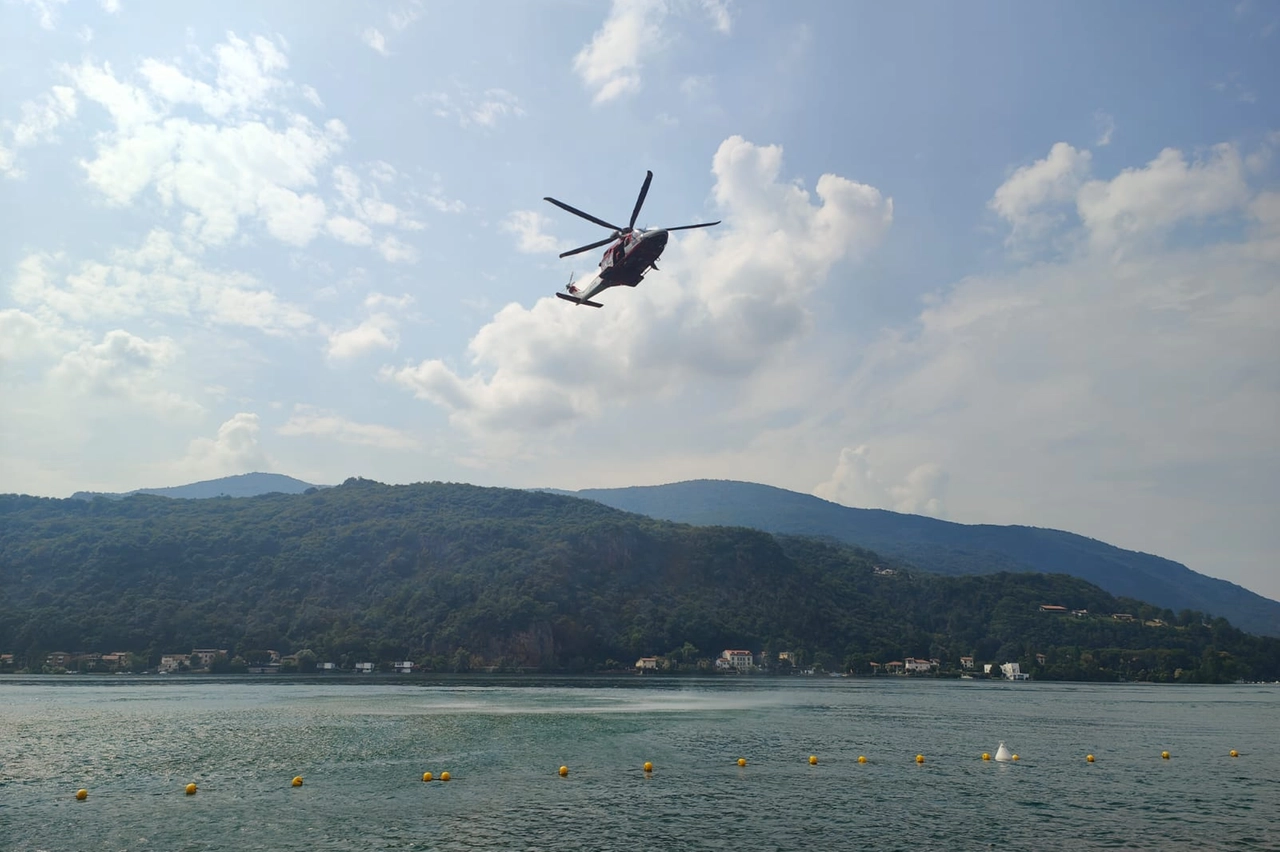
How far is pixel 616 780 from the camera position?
146 feet

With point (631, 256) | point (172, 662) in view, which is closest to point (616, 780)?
point (631, 256)

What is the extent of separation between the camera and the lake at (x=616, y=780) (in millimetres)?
33031

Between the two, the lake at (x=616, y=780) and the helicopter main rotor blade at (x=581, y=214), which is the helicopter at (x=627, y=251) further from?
the lake at (x=616, y=780)

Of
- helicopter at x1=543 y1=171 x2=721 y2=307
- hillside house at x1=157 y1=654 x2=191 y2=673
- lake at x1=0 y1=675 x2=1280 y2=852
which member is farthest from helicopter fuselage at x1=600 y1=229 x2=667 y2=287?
hillside house at x1=157 y1=654 x2=191 y2=673

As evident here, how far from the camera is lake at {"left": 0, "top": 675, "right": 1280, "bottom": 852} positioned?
1300 inches

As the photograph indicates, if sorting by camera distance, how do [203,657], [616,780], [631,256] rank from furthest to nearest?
[203,657] → [631,256] → [616,780]

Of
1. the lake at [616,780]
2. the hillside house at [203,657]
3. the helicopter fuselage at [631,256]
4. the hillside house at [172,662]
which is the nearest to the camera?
the lake at [616,780]

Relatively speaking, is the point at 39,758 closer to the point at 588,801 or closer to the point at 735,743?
the point at 588,801

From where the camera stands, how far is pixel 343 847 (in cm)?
3073

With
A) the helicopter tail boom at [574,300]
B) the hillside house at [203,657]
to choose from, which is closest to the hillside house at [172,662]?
the hillside house at [203,657]

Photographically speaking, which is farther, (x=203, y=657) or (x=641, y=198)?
(x=203, y=657)

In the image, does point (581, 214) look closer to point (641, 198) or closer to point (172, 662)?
point (641, 198)

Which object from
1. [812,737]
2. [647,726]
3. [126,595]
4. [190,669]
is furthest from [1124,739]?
[126,595]

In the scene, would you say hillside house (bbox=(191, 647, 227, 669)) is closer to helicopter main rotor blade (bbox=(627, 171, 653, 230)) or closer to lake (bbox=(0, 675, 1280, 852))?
lake (bbox=(0, 675, 1280, 852))
